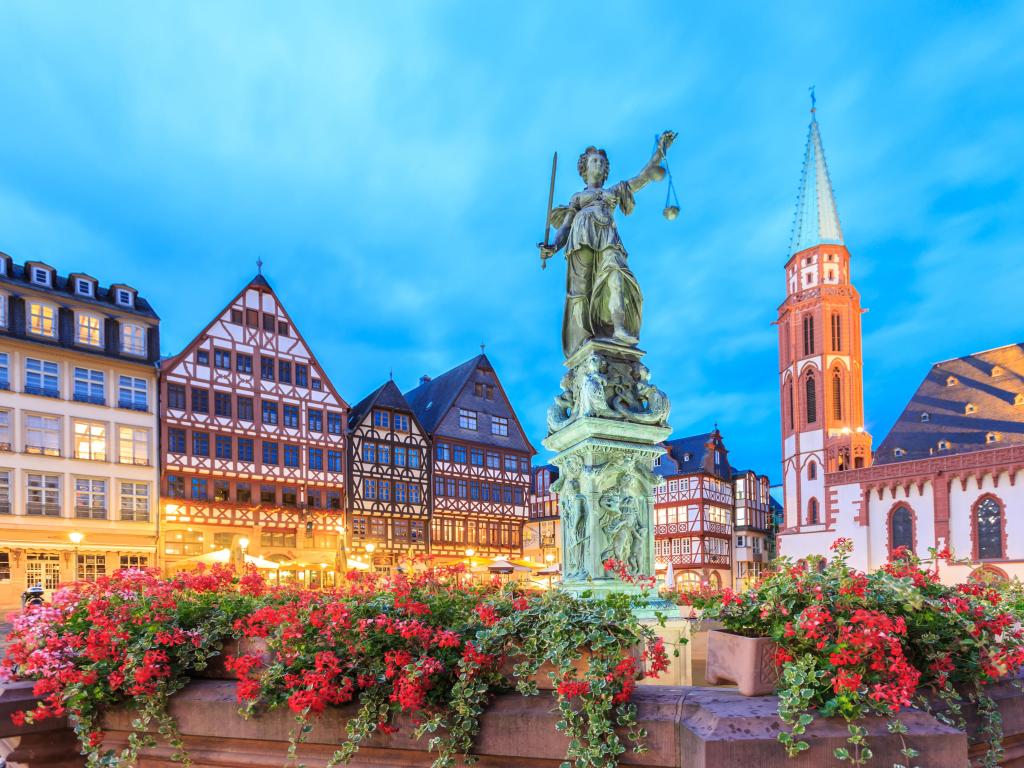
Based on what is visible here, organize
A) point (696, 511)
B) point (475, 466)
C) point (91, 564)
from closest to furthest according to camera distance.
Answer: point (91, 564) → point (475, 466) → point (696, 511)

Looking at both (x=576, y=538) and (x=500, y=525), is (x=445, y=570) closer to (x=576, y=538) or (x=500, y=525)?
(x=576, y=538)

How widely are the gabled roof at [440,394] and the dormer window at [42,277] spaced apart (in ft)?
60.7

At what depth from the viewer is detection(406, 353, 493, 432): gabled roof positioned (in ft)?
136

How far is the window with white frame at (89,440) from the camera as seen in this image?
101 feet

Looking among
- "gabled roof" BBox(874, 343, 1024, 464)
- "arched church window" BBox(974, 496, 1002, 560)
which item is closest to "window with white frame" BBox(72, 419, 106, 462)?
"arched church window" BBox(974, 496, 1002, 560)

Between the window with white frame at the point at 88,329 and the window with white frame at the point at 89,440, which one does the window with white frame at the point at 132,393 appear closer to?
the window with white frame at the point at 89,440

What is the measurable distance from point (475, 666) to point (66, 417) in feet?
107

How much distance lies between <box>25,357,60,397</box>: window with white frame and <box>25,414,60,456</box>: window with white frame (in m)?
0.99

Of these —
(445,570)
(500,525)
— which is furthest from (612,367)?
(500,525)

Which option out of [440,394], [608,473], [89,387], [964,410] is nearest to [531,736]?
[608,473]

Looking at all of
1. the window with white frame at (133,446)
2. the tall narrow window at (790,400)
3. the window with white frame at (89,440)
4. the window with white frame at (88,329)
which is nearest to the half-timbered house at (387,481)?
the window with white frame at (133,446)

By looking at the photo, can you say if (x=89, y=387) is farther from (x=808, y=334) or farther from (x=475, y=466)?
(x=808, y=334)

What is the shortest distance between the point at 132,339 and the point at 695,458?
38869 millimetres

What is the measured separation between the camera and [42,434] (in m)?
29.9
